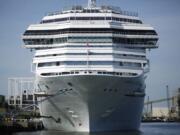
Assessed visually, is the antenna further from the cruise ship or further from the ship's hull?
the ship's hull

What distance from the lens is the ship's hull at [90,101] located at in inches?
1955

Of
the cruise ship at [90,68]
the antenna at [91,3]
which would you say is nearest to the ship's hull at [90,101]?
the cruise ship at [90,68]

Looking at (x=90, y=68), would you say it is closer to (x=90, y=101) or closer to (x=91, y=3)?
(x=90, y=101)

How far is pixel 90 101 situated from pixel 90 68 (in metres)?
3.17

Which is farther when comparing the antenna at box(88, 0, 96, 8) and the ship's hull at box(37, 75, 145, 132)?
the antenna at box(88, 0, 96, 8)

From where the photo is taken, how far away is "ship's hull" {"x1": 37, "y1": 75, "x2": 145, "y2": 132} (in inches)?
1955

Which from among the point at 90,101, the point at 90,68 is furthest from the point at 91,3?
the point at 90,101

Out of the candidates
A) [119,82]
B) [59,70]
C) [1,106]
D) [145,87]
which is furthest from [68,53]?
[1,106]

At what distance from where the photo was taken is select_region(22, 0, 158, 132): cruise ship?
1977 inches

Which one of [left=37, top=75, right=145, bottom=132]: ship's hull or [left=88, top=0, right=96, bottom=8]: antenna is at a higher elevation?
[left=88, top=0, right=96, bottom=8]: antenna

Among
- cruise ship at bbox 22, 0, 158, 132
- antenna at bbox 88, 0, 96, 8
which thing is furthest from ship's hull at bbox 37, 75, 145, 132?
antenna at bbox 88, 0, 96, 8

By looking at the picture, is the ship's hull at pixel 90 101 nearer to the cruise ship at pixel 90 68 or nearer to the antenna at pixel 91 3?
the cruise ship at pixel 90 68

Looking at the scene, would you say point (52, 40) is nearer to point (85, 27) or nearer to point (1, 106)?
point (85, 27)

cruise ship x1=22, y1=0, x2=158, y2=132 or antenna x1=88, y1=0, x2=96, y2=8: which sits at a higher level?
antenna x1=88, y1=0, x2=96, y2=8
